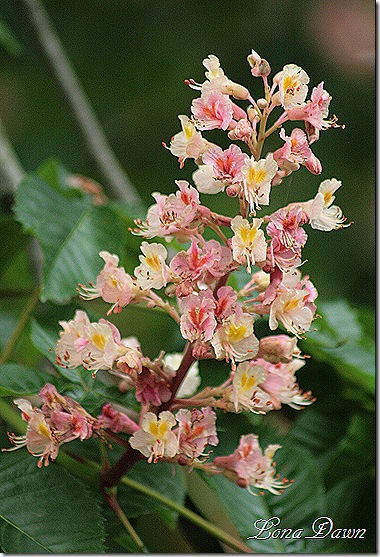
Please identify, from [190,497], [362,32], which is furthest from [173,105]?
[190,497]

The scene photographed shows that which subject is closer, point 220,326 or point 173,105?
point 220,326

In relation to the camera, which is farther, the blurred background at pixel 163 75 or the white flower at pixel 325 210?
the blurred background at pixel 163 75

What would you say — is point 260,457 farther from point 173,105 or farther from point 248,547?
point 173,105

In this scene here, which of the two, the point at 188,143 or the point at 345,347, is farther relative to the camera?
the point at 345,347

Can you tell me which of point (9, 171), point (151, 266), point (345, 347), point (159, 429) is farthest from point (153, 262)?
point (9, 171)

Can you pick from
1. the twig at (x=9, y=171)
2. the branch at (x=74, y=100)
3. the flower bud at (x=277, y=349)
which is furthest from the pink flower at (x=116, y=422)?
the branch at (x=74, y=100)

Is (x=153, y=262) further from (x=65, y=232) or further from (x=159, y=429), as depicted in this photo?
(x=65, y=232)

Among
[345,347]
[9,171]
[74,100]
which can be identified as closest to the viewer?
[345,347]

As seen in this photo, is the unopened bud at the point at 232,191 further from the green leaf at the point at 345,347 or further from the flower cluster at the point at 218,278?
the green leaf at the point at 345,347
